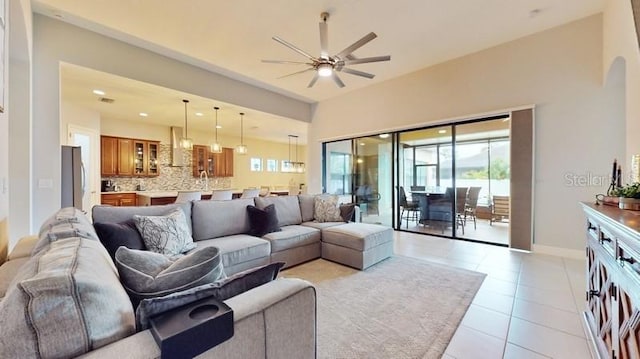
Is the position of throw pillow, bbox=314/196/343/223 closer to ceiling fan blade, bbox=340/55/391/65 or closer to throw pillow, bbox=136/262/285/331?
ceiling fan blade, bbox=340/55/391/65

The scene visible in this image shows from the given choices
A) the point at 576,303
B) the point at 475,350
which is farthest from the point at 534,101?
the point at 475,350

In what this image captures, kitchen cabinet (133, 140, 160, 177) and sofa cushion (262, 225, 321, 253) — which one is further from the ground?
kitchen cabinet (133, 140, 160, 177)

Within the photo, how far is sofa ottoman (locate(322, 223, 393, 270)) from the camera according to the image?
3.30 meters

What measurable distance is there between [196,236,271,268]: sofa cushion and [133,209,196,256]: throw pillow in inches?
8.6

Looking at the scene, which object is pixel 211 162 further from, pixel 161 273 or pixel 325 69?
pixel 161 273

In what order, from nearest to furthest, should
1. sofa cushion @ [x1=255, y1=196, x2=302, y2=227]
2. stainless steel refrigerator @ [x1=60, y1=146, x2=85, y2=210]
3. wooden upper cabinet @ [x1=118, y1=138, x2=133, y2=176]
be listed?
stainless steel refrigerator @ [x1=60, y1=146, x2=85, y2=210]
sofa cushion @ [x1=255, y1=196, x2=302, y2=227]
wooden upper cabinet @ [x1=118, y1=138, x2=133, y2=176]

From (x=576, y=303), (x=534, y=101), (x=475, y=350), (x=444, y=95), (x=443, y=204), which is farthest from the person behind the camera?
(x=443, y=204)

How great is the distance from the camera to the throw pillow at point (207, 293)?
860 millimetres

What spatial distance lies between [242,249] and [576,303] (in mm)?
3282

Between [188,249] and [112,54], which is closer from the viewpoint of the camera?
[188,249]

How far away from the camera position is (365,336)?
1.97 meters

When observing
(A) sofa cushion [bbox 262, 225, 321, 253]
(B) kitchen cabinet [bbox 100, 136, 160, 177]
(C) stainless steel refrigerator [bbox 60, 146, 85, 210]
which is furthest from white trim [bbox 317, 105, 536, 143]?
(B) kitchen cabinet [bbox 100, 136, 160, 177]

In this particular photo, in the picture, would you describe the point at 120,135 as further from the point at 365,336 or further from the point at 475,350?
the point at 475,350

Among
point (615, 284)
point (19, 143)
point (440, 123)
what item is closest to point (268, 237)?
point (615, 284)
